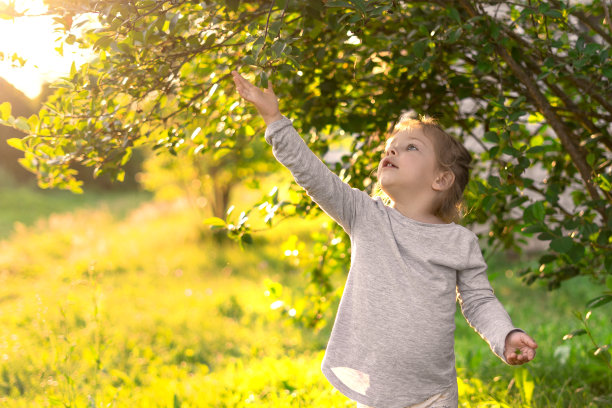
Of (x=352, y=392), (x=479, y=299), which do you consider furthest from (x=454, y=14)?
(x=352, y=392)

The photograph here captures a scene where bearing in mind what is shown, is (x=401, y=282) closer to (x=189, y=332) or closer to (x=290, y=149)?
(x=290, y=149)

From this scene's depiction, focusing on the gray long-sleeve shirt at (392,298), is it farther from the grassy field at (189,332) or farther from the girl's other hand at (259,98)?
the grassy field at (189,332)

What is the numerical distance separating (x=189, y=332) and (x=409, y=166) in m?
4.14

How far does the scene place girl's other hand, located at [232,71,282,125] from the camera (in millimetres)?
1588

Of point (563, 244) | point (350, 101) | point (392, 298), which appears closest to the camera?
point (392, 298)

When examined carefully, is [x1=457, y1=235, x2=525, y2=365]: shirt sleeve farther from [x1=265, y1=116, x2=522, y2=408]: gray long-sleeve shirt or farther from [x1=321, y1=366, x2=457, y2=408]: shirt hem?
[x1=321, y1=366, x2=457, y2=408]: shirt hem

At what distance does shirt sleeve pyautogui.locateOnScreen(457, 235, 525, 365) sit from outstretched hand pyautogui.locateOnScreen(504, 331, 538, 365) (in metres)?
0.06

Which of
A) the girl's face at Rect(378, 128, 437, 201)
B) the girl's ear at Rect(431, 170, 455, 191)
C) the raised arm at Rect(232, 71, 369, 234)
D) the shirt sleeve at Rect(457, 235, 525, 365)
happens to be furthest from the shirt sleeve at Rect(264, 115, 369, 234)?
the shirt sleeve at Rect(457, 235, 525, 365)

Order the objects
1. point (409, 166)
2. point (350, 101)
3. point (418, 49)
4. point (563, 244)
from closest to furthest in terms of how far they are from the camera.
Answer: point (409, 166) < point (563, 244) < point (418, 49) < point (350, 101)

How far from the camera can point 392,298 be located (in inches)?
67.2

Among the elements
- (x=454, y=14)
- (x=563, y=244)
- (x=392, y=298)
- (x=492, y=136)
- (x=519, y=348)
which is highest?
(x=454, y=14)

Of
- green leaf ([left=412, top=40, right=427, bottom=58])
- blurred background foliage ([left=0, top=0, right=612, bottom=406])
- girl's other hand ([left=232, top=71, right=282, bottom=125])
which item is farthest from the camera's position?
green leaf ([left=412, top=40, right=427, bottom=58])

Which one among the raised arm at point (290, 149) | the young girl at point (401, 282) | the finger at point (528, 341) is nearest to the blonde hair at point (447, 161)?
the young girl at point (401, 282)

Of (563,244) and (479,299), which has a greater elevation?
(563,244)
